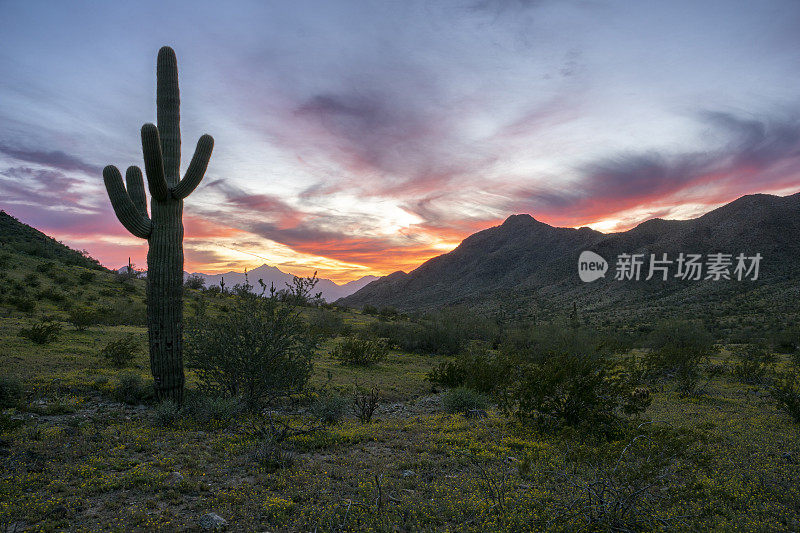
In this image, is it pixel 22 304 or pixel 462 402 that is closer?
pixel 462 402

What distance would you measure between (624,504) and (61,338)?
61.3 ft

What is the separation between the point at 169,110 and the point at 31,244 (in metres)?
38.4

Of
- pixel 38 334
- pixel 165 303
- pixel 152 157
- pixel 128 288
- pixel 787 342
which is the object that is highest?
pixel 152 157

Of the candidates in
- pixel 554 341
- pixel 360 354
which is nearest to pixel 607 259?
pixel 554 341

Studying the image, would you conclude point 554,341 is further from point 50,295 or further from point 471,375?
point 50,295

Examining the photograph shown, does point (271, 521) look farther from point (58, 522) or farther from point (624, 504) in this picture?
point (624, 504)

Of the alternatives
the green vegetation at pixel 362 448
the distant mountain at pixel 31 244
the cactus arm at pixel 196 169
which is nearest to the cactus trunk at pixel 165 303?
the cactus arm at pixel 196 169

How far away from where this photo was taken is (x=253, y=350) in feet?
28.2

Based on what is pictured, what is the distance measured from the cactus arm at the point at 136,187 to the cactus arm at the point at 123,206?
0.64 m

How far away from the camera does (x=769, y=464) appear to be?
21.6 feet

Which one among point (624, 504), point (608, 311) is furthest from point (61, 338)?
point (608, 311)

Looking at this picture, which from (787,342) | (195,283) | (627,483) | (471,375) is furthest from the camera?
(195,283)

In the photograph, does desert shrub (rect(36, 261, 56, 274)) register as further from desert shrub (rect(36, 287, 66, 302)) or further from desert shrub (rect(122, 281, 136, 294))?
desert shrub (rect(36, 287, 66, 302))

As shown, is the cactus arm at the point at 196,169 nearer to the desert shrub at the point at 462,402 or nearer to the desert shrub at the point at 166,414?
the desert shrub at the point at 166,414
